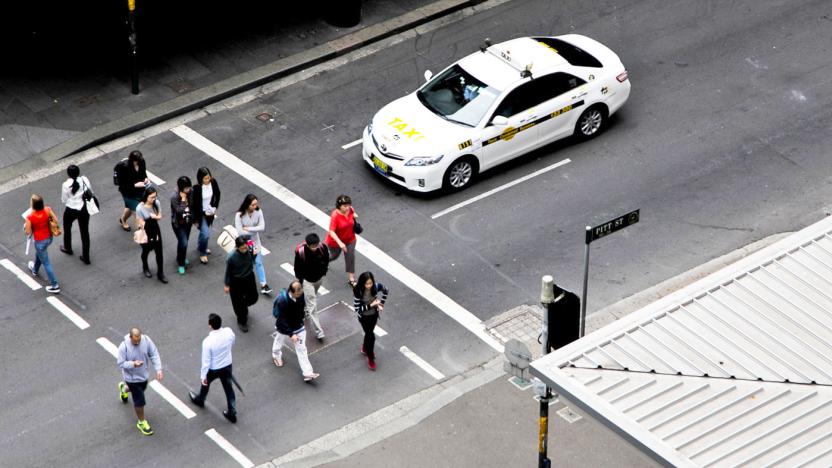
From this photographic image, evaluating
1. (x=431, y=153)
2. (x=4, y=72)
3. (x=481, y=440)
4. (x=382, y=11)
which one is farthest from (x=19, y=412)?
(x=382, y=11)

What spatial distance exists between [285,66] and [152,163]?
3.71 meters

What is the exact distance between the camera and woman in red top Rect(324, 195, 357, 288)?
65.5 feet

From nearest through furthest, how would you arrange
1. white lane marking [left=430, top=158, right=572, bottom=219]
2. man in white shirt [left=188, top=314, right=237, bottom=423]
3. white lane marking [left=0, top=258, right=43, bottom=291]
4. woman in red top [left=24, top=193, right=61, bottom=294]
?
1. man in white shirt [left=188, top=314, right=237, bottom=423]
2. woman in red top [left=24, top=193, right=61, bottom=294]
3. white lane marking [left=0, top=258, right=43, bottom=291]
4. white lane marking [left=430, top=158, right=572, bottom=219]

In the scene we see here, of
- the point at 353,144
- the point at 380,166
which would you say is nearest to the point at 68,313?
the point at 380,166

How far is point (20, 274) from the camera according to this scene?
21016 mm

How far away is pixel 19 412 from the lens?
18531 mm

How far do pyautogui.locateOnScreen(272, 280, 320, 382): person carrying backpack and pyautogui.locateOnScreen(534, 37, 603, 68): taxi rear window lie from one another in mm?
7396

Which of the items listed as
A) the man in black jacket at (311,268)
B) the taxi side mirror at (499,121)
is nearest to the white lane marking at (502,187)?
the taxi side mirror at (499,121)

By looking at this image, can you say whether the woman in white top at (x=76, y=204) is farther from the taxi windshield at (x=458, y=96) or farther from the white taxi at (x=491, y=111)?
the taxi windshield at (x=458, y=96)

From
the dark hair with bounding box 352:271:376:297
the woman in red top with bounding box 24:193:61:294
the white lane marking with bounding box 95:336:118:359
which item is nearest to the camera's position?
the dark hair with bounding box 352:271:376:297

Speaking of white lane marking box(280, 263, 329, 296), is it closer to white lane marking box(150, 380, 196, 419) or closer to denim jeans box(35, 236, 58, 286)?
white lane marking box(150, 380, 196, 419)

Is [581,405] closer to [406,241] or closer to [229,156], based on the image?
[406,241]

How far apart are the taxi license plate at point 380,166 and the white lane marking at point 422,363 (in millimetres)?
3883

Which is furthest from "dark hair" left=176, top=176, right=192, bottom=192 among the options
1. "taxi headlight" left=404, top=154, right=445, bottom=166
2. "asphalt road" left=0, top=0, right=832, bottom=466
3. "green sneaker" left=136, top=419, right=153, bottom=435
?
"taxi headlight" left=404, top=154, right=445, bottom=166
